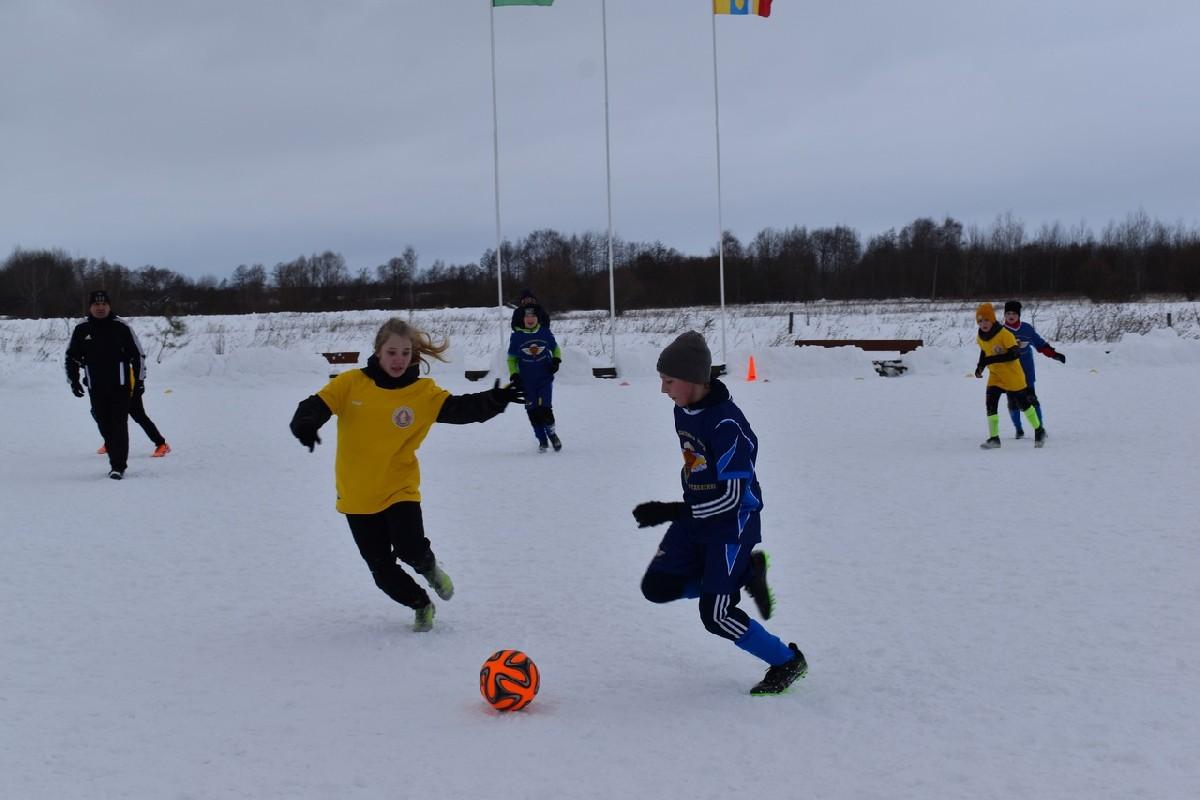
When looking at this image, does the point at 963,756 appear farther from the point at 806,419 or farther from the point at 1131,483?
the point at 806,419

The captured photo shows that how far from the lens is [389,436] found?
5367 millimetres

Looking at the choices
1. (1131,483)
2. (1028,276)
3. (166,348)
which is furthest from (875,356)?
(1028,276)

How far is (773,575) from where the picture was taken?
6633mm

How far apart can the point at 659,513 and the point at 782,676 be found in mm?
873

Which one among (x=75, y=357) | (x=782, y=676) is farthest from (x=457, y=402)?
(x=75, y=357)

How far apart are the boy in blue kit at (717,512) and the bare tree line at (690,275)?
2095 inches

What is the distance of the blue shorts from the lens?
441 cm

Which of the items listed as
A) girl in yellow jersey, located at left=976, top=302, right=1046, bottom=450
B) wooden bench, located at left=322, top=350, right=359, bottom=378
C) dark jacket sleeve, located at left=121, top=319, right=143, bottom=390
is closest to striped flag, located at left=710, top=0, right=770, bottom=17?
wooden bench, located at left=322, top=350, right=359, bottom=378

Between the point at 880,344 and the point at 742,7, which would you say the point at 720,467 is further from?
the point at 880,344

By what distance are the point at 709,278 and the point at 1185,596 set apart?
72378 mm

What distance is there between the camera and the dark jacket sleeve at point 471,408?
17.5ft

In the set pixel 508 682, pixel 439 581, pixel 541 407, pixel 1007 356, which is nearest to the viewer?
pixel 508 682

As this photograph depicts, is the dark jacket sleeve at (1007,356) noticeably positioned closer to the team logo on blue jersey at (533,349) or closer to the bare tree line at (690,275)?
the team logo on blue jersey at (533,349)

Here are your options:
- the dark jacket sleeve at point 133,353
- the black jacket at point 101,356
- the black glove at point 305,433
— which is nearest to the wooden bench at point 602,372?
the dark jacket sleeve at point 133,353
